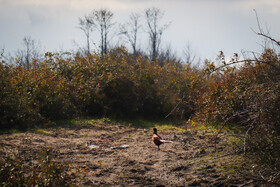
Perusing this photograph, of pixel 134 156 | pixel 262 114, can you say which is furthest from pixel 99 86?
pixel 262 114

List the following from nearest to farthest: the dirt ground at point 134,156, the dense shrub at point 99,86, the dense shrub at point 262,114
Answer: the dense shrub at point 262,114 < the dirt ground at point 134,156 < the dense shrub at point 99,86

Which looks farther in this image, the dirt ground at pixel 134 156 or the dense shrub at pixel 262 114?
the dirt ground at pixel 134 156

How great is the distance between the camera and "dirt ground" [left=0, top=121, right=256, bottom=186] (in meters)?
4.94

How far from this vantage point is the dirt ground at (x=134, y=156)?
494cm

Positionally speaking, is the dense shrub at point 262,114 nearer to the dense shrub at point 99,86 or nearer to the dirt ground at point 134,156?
the dirt ground at point 134,156

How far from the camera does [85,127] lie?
9.58 meters

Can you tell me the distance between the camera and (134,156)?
6355mm

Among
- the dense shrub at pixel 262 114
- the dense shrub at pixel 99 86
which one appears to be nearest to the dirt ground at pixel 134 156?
the dense shrub at pixel 262 114

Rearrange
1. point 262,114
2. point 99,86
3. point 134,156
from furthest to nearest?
1. point 99,86
2. point 134,156
3. point 262,114

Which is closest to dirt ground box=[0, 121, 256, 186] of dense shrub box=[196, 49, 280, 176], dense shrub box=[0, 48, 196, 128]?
dense shrub box=[196, 49, 280, 176]

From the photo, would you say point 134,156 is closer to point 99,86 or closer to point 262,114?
point 262,114

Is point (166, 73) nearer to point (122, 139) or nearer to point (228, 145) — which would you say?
point (122, 139)

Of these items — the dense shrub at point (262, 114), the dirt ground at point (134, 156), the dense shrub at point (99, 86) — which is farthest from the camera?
the dense shrub at point (99, 86)

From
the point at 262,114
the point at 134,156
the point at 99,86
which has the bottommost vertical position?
the point at 134,156
